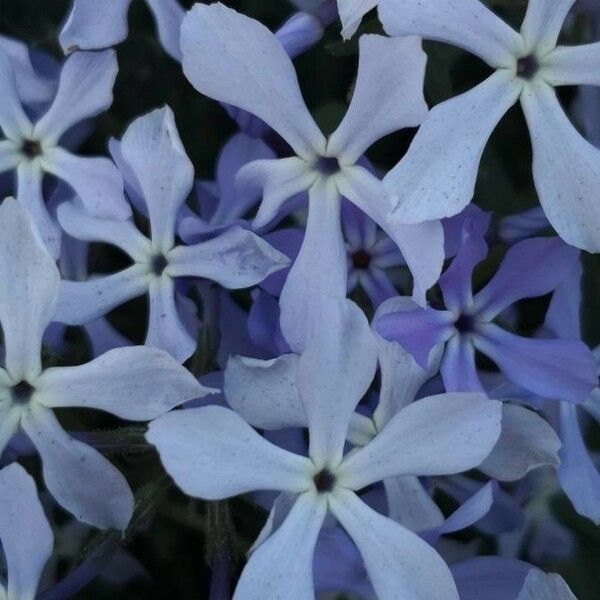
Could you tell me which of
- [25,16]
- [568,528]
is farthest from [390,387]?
[25,16]

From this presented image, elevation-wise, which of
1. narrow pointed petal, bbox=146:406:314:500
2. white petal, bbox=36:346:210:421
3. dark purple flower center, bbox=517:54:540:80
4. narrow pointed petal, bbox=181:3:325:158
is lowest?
narrow pointed petal, bbox=146:406:314:500

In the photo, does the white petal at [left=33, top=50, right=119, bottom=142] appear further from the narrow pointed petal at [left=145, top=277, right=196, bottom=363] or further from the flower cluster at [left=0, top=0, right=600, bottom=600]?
the narrow pointed petal at [left=145, top=277, right=196, bottom=363]

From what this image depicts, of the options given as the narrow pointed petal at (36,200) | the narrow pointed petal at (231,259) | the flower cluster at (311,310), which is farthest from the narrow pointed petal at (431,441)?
the narrow pointed petal at (36,200)

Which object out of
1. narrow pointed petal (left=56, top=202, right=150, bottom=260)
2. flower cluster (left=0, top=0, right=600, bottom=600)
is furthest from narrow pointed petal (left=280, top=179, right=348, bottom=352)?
narrow pointed petal (left=56, top=202, right=150, bottom=260)

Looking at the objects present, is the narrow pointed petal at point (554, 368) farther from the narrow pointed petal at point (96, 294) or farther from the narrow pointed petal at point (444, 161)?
the narrow pointed petal at point (96, 294)

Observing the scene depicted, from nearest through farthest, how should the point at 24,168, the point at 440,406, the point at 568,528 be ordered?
the point at 440,406 < the point at 24,168 < the point at 568,528

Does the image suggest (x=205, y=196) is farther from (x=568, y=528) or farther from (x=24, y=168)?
(x=568, y=528)
